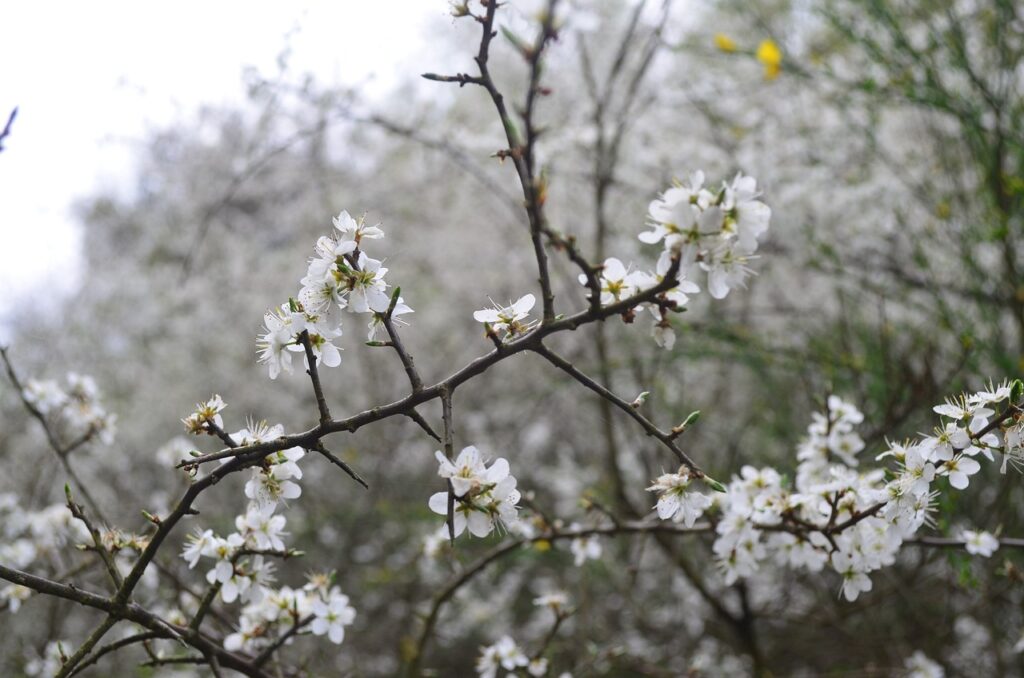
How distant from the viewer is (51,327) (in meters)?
7.09

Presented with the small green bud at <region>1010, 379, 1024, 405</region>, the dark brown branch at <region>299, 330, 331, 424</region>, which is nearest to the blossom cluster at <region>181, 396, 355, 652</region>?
the dark brown branch at <region>299, 330, 331, 424</region>

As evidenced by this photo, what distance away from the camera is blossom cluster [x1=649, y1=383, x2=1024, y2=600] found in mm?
→ 1182

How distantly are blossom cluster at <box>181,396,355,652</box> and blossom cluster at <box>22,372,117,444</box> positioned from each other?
0.77 meters

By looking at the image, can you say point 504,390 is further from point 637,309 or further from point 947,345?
point 637,309

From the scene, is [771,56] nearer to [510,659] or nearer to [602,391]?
[510,659]

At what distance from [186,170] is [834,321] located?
5.27m

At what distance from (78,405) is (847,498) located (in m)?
1.88

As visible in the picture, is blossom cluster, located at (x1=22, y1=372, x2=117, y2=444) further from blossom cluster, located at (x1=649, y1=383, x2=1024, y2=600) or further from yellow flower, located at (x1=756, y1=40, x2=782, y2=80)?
yellow flower, located at (x1=756, y1=40, x2=782, y2=80)

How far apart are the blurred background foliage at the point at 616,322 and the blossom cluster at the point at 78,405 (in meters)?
0.37

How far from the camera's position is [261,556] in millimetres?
1340

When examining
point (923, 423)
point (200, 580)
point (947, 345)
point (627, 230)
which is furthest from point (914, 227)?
point (200, 580)

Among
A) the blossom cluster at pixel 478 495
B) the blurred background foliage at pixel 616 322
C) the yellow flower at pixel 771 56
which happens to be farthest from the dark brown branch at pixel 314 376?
the yellow flower at pixel 771 56

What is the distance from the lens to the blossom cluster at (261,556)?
3.82 feet

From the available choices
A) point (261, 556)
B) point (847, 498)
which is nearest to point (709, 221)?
point (847, 498)
